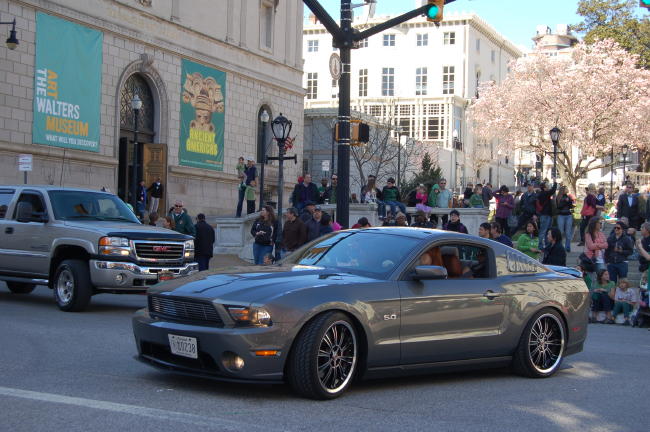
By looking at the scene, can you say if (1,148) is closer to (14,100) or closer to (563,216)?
(14,100)

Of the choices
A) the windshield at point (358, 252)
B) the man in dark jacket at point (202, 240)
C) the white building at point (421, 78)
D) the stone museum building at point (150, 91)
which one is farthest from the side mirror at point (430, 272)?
the white building at point (421, 78)

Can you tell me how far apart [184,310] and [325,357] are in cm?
124

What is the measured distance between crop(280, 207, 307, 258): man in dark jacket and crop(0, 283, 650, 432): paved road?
7696 mm

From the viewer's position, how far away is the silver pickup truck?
44.8 feet

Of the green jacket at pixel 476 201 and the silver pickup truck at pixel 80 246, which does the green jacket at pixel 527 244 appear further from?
the green jacket at pixel 476 201

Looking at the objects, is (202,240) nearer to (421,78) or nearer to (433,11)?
(433,11)

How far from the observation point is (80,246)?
45.4 feet

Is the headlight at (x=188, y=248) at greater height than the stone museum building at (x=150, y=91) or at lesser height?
lesser

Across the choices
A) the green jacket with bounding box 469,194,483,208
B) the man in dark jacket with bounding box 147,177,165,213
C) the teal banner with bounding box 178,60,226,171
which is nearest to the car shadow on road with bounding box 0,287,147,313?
the man in dark jacket with bounding box 147,177,165,213

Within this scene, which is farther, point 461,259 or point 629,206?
point 629,206

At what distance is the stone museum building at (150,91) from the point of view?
94.4 ft

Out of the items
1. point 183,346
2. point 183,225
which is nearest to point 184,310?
point 183,346

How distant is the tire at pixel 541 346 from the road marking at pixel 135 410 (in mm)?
3631

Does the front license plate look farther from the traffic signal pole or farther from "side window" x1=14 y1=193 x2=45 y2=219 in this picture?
the traffic signal pole
